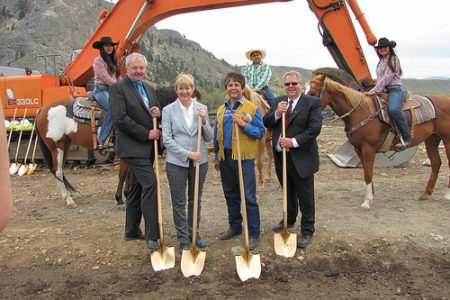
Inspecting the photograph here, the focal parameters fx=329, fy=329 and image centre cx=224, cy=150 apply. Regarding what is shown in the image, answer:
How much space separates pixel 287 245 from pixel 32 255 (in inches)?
115

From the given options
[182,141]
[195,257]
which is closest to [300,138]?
[182,141]

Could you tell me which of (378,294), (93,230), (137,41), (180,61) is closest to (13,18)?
(180,61)

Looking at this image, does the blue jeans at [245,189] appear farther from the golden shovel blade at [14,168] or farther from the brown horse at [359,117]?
the golden shovel blade at [14,168]

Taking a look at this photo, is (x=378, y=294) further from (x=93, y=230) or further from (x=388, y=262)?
(x=93, y=230)

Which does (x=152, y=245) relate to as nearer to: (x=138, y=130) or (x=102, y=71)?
(x=138, y=130)

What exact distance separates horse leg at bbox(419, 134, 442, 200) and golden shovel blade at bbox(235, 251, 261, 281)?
3826mm

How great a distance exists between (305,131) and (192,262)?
72.7 inches

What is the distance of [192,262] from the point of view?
3.35m

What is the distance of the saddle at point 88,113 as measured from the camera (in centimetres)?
573

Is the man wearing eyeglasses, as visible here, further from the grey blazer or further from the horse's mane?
the horse's mane

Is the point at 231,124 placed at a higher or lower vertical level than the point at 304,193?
higher

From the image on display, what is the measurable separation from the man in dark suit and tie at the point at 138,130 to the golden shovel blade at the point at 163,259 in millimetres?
185

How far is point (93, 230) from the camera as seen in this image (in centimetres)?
447

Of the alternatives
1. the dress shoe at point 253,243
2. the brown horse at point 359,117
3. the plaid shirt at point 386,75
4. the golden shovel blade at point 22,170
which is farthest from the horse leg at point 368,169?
the golden shovel blade at point 22,170
